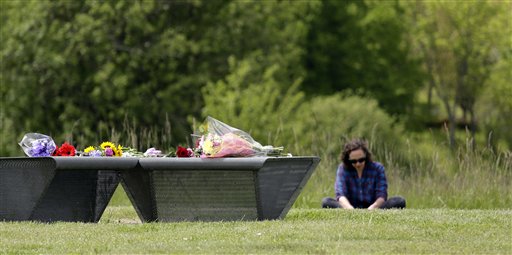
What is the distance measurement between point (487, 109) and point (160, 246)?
4284 cm

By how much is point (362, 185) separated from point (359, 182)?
50 millimetres

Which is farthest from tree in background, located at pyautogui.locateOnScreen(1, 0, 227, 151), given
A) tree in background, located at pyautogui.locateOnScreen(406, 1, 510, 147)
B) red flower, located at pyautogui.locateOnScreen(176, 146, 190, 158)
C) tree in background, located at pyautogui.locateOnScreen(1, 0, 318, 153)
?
red flower, located at pyautogui.locateOnScreen(176, 146, 190, 158)

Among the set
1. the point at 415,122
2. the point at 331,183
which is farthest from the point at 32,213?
the point at 415,122

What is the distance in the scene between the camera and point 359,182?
14.3 m

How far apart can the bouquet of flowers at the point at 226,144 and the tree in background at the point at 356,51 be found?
3280 centimetres

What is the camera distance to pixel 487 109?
51469 mm

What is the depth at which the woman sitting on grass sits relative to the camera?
14195 millimetres

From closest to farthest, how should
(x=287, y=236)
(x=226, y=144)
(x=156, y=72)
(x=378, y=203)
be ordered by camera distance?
(x=287, y=236) → (x=226, y=144) → (x=378, y=203) → (x=156, y=72)

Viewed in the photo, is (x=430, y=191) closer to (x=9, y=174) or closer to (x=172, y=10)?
(x=9, y=174)

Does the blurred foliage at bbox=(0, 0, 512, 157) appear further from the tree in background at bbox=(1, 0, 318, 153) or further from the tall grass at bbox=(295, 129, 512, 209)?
the tall grass at bbox=(295, 129, 512, 209)

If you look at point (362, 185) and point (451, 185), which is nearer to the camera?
point (362, 185)

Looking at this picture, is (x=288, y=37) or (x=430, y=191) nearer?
(x=430, y=191)

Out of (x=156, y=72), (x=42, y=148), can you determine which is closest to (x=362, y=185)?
(x=42, y=148)

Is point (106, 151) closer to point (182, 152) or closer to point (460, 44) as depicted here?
point (182, 152)
